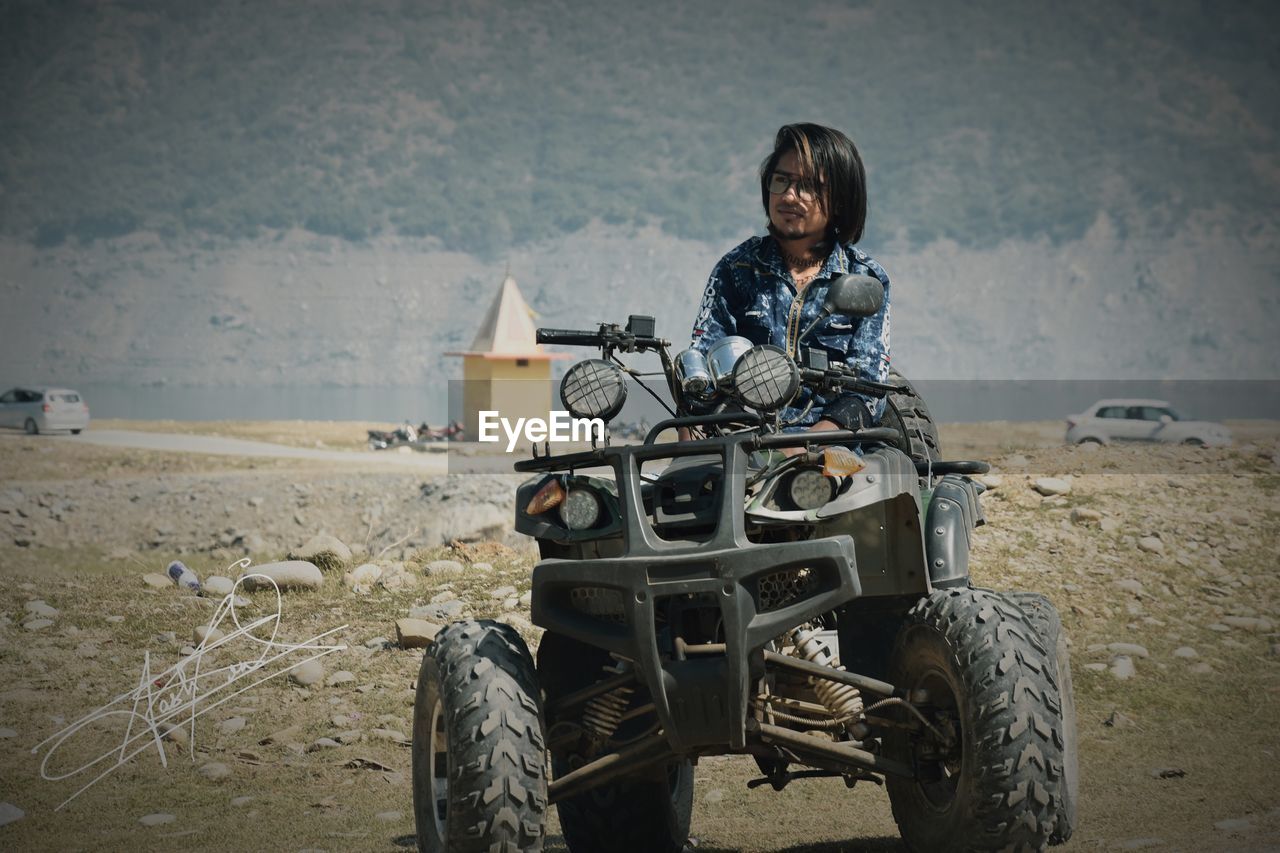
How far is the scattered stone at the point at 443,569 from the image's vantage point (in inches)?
498

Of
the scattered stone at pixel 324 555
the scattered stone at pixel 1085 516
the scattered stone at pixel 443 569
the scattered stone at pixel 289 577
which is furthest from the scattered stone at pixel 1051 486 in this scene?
the scattered stone at pixel 289 577

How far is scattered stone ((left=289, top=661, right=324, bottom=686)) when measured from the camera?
9.61 metres

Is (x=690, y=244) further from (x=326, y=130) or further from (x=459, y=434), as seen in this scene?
(x=459, y=434)

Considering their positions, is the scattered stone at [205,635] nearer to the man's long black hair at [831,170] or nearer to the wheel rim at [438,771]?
the wheel rim at [438,771]

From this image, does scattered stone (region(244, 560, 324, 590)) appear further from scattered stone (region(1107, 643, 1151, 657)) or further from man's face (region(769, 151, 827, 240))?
man's face (region(769, 151, 827, 240))

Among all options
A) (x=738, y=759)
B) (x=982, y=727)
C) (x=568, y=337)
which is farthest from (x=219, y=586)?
(x=982, y=727)

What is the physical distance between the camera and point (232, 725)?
8836 mm

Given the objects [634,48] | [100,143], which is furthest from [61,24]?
[634,48]

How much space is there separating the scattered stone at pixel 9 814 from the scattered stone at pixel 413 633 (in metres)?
3.14

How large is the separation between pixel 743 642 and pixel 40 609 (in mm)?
8706

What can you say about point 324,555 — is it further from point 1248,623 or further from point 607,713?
point 607,713

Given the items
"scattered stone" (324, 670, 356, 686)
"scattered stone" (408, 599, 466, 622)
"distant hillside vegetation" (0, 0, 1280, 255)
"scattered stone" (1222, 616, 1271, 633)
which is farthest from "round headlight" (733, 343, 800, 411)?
"distant hillside vegetation" (0, 0, 1280, 255)

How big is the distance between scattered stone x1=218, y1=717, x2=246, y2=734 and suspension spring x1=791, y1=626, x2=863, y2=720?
488 cm
